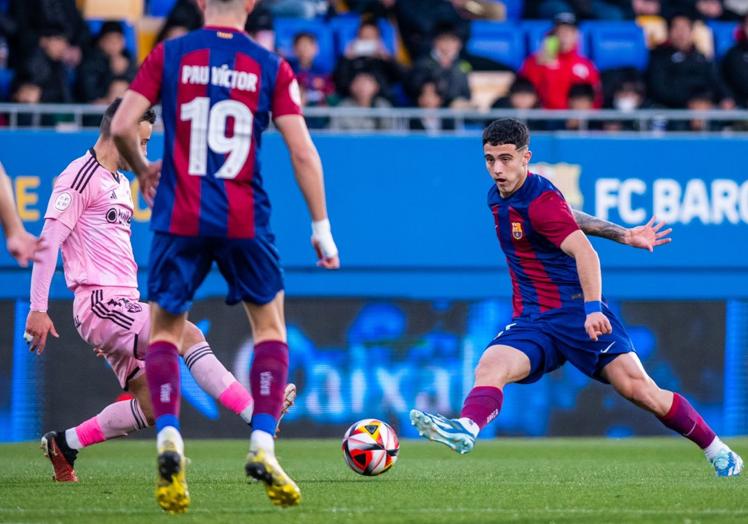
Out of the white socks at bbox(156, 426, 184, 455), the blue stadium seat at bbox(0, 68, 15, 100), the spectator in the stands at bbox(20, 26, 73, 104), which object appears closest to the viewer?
the white socks at bbox(156, 426, 184, 455)

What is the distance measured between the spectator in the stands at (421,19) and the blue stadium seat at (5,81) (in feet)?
14.6

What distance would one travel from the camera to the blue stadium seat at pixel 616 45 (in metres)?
17.1

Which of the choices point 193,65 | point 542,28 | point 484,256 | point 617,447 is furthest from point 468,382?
point 193,65

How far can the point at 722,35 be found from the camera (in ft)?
58.9

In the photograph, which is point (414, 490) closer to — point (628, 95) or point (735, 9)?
point (628, 95)

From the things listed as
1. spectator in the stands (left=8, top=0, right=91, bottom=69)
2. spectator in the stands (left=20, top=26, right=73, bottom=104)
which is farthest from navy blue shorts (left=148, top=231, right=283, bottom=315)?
spectator in the stands (left=8, top=0, right=91, bottom=69)

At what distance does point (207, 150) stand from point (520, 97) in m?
9.45

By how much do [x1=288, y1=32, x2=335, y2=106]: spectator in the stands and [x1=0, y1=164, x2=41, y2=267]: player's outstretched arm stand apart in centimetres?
912

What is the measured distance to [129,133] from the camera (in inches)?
233

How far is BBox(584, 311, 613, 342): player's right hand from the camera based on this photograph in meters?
7.34

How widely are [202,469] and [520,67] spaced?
29.1 ft

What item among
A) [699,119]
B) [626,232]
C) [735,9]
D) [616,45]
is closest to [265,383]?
[626,232]

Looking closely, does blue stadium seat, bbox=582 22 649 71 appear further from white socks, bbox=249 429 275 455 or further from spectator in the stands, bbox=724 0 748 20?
white socks, bbox=249 429 275 455

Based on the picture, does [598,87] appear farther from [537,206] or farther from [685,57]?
[537,206]
